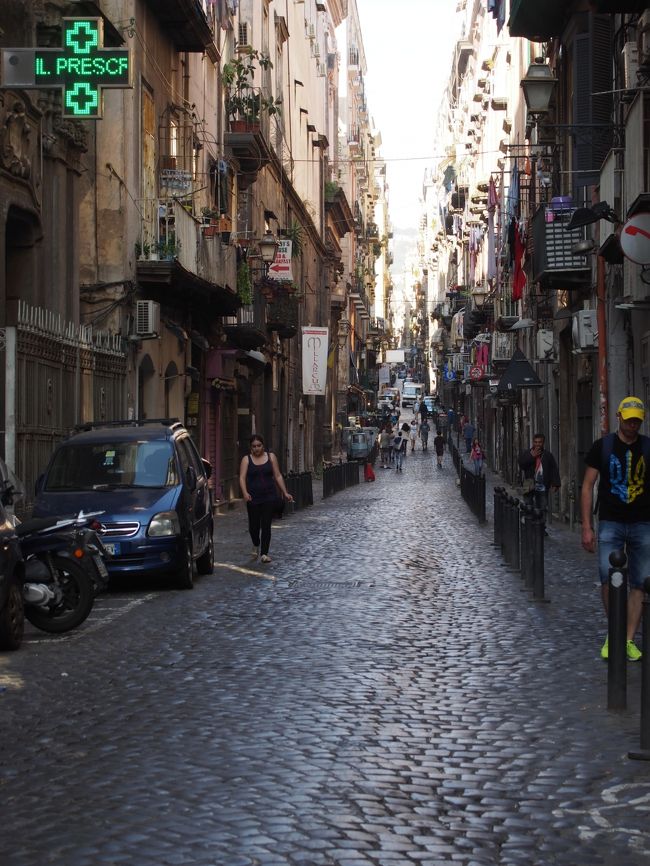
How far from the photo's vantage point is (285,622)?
42.9 ft

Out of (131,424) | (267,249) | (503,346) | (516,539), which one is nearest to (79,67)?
(131,424)

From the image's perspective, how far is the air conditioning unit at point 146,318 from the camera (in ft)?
86.6

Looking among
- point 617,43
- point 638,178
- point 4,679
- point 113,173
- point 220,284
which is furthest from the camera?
point 220,284

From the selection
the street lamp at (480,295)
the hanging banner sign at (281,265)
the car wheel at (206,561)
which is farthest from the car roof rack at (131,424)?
the street lamp at (480,295)

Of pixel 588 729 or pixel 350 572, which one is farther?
pixel 350 572

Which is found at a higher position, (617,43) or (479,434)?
(617,43)

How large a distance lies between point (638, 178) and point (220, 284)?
15.2 meters

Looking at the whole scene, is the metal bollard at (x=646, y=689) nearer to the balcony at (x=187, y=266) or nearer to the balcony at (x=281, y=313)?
the balcony at (x=187, y=266)

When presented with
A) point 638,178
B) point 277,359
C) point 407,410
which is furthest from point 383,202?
point 638,178

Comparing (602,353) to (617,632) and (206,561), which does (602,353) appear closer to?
(206,561)

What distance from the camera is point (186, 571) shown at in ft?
52.9

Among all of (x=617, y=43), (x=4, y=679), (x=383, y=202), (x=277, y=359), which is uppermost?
(x=383, y=202)

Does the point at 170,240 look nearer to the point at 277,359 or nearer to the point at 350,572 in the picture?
the point at 350,572

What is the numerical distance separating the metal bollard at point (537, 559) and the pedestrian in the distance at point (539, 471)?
7.75m
